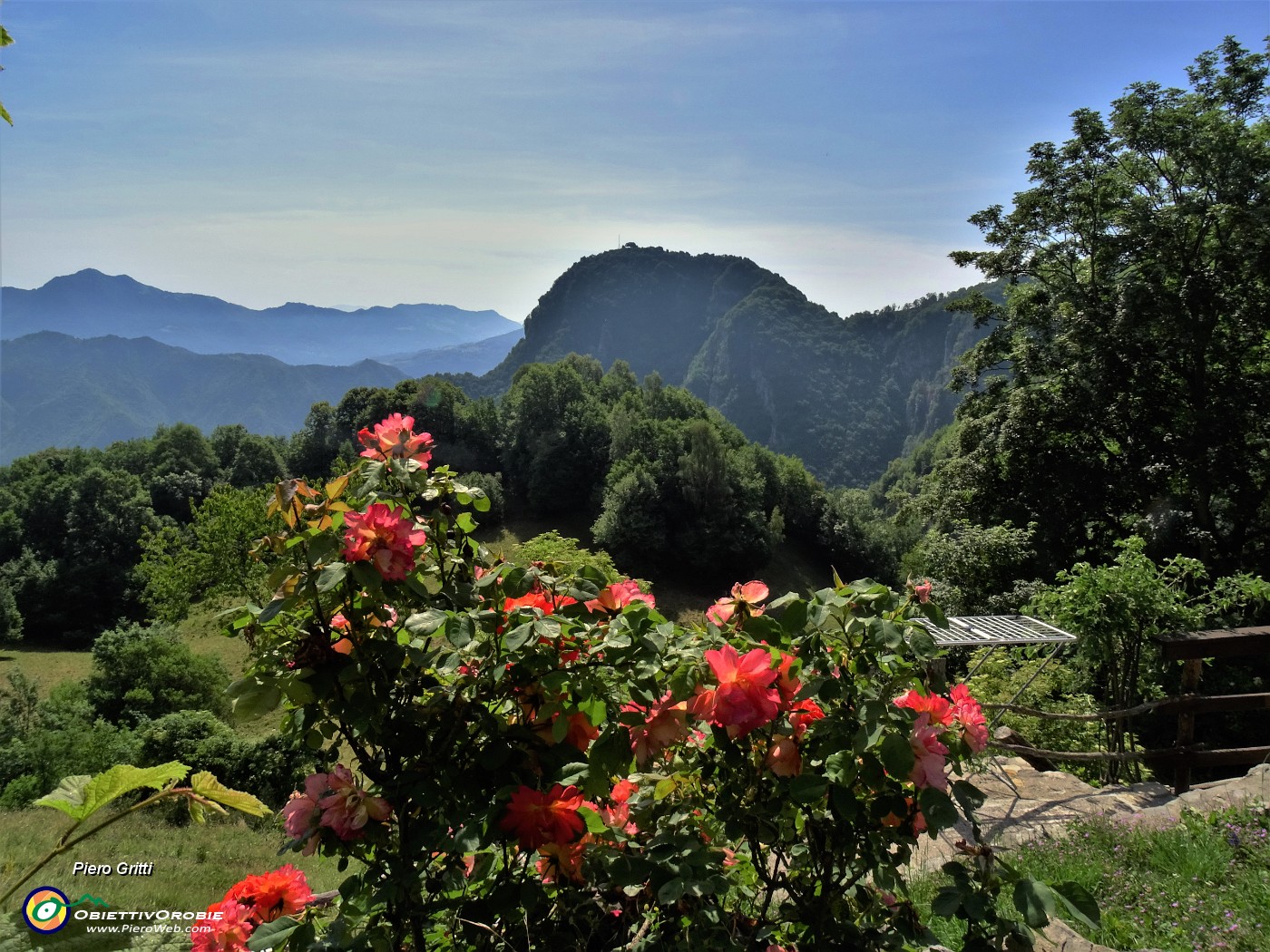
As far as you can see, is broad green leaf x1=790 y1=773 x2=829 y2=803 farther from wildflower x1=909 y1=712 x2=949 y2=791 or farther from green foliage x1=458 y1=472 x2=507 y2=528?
green foliage x1=458 y1=472 x2=507 y2=528

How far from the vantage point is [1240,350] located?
14.4 meters

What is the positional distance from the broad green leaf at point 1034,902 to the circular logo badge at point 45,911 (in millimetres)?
1269

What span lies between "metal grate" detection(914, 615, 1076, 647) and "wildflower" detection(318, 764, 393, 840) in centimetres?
379

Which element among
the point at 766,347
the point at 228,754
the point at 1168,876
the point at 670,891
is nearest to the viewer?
the point at 670,891

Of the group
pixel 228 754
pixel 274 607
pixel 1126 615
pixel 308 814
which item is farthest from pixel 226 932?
pixel 228 754

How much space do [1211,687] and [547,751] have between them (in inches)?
407

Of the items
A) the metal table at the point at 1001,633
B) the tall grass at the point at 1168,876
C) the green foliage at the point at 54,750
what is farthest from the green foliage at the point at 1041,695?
the green foliage at the point at 54,750

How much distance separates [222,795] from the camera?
1060 millimetres

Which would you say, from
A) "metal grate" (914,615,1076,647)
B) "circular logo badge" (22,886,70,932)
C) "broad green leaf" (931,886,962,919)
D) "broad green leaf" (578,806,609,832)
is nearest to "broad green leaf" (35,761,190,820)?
"circular logo badge" (22,886,70,932)

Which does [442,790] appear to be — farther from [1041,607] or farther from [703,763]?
[1041,607]

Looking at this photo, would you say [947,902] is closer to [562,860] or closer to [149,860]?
[562,860]

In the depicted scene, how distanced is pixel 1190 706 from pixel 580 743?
14.5 feet

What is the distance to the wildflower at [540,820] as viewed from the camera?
1217mm

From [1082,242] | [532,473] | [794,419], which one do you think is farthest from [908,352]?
[1082,242]
